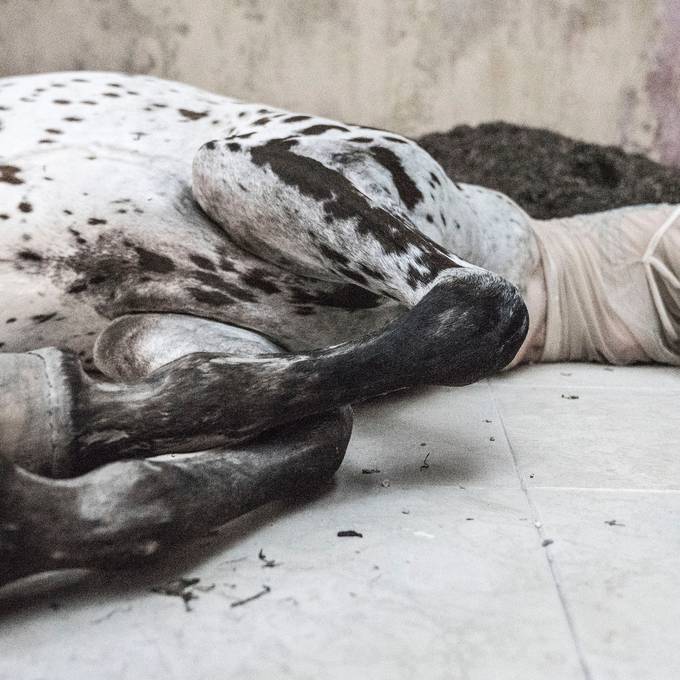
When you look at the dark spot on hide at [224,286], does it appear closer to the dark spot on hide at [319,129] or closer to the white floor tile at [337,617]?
the dark spot on hide at [319,129]

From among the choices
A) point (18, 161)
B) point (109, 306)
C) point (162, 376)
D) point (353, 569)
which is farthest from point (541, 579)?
point (18, 161)

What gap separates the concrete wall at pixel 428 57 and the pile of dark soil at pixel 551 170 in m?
0.23

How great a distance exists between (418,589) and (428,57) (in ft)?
8.64

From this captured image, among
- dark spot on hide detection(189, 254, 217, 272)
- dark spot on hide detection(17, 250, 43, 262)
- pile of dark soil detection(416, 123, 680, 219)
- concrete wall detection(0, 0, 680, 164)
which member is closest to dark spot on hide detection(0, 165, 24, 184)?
dark spot on hide detection(17, 250, 43, 262)

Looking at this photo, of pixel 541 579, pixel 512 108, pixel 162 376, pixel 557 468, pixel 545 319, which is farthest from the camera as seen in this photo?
pixel 512 108

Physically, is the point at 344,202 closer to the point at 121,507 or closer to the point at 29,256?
the point at 29,256

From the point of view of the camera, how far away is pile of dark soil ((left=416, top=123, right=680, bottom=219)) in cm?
273

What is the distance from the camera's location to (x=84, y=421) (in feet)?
3.42

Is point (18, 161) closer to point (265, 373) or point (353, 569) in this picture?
point (265, 373)

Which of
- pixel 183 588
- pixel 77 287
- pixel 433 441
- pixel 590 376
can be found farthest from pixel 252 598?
pixel 590 376

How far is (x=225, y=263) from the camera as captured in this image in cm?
152

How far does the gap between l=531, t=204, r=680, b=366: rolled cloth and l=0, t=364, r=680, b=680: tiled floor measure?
66cm

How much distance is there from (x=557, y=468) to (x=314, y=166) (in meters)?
0.62

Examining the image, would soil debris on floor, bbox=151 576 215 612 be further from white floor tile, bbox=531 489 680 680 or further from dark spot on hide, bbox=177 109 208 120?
dark spot on hide, bbox=177 109 208 120
